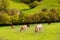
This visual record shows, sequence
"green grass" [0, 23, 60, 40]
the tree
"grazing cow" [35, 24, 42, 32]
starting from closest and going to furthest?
"green grass" [0, 23, 60, 40] < "grazing cow" [35, 24, 42, 32] < the tree

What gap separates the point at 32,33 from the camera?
4.49 metres

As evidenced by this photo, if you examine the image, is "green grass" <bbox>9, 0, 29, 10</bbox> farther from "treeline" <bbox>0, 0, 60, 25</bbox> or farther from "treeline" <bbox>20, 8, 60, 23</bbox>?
"treeline" <bbox>20, 8, 60, 23</bbox>

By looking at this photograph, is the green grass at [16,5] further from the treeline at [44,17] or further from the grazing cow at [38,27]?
the grazing cow at [38,27]

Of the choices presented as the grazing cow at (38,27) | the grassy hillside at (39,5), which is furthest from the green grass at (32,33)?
the grassy hillside at (39,5)

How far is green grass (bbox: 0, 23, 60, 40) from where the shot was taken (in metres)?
4.39

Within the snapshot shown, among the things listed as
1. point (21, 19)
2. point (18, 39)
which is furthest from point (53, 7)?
point (18, 39)

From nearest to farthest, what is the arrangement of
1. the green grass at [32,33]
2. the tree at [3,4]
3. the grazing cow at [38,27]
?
the green grass at [32,33] < the grazing cow at [38,27] < the tree at [3,4]

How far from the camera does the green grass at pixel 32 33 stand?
4.39m

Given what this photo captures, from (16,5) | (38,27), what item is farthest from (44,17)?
(16,5)

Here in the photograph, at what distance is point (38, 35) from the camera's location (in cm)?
446

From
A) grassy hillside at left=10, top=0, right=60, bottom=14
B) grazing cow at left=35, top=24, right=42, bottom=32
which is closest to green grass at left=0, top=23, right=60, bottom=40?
grazing cow at left=35, top=24, right=42, bottom=32

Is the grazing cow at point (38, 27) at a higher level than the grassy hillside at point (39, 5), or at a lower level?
lower

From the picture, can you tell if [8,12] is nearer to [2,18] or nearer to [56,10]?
[2,18]

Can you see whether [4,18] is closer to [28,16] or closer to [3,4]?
[3,4]
